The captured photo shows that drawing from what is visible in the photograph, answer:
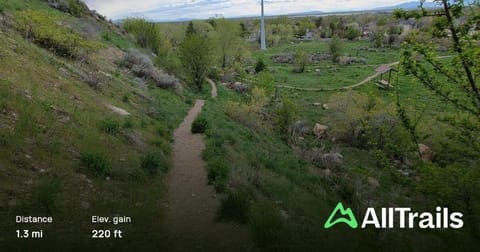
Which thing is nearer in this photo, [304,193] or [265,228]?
[265,228]

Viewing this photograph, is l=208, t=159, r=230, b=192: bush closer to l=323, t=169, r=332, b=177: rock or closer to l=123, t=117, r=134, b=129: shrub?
l=123, t=117, r=134, b=129: shrub

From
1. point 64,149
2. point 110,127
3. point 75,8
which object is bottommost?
point 64,149

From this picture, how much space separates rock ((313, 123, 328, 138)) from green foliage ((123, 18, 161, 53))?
29.1 m

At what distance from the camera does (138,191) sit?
9219mm

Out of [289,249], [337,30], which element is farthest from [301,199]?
[337,30]

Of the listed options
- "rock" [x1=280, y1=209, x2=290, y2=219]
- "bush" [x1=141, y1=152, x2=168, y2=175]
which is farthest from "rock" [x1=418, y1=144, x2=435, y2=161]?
"bush" [x1=141, y1=152, x2=168, y2=175]

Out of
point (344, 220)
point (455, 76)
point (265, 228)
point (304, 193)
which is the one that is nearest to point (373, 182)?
point (304, 193)

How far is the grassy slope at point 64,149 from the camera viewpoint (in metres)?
7.02

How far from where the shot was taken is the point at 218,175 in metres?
10.8

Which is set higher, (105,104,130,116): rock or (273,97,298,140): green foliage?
(105,104,130,116): rock

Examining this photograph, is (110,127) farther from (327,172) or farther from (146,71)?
(146,71)

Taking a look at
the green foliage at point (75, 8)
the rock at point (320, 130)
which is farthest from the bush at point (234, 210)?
the green foliage at point (75, 8)

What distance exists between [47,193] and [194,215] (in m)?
3.57

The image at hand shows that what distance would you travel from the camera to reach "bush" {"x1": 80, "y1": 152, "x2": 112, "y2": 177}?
9210 mm
